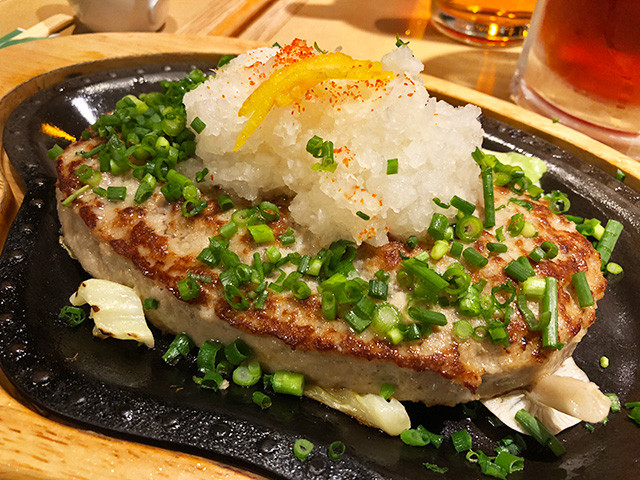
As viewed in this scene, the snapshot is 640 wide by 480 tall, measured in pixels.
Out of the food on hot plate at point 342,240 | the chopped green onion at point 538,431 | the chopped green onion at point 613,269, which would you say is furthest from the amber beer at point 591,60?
the chopped green onion at point 538,431

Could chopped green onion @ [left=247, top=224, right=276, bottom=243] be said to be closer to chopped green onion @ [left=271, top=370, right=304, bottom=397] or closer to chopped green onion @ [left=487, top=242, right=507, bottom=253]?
chopped green onion @ [left=271, top=370, right=304, bottom=397]

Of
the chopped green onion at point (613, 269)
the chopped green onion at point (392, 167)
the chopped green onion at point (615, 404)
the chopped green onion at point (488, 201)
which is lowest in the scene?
the chopped green onion at point (615, 404)

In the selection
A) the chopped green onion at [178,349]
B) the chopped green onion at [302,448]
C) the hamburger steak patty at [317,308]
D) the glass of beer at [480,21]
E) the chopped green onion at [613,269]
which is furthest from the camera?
the glass of beer at [480,21]

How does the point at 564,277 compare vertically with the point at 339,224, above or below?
→ below

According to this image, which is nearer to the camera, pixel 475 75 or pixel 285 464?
pixel 285 464

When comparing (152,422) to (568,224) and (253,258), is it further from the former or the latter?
(568,224)

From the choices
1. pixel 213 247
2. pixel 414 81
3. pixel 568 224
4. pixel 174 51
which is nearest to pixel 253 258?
pixel 213 247

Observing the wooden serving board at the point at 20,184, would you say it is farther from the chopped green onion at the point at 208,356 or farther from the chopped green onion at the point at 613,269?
the chopped green onion at the point at 613,269
